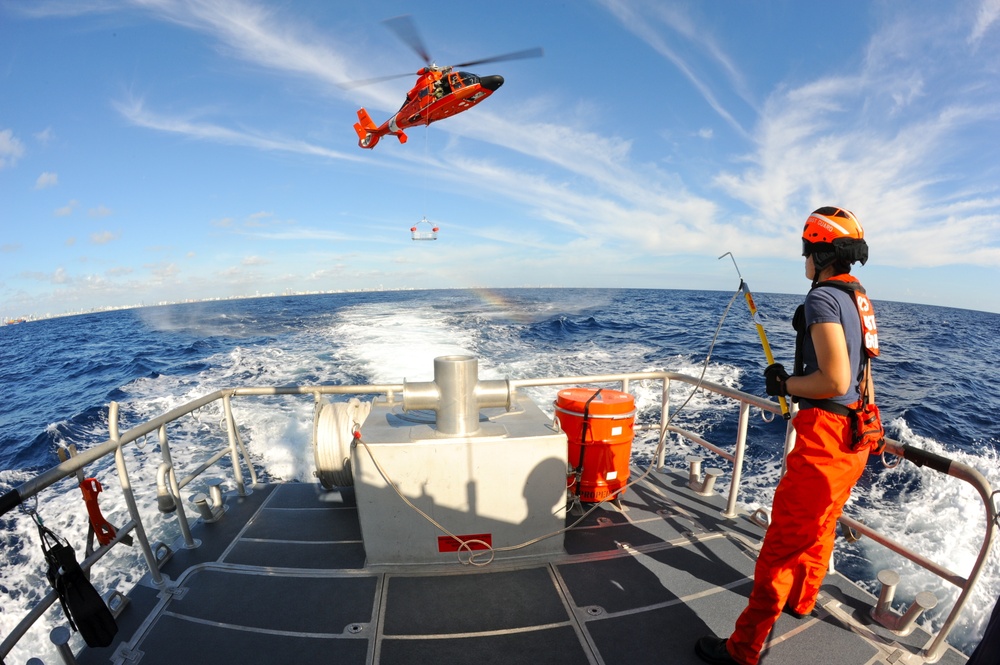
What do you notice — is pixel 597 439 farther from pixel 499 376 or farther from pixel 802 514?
pixel 499 376

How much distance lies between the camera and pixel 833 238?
2.01m

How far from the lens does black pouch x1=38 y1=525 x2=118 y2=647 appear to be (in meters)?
2.04

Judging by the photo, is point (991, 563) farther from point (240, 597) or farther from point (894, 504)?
point (240, 597)

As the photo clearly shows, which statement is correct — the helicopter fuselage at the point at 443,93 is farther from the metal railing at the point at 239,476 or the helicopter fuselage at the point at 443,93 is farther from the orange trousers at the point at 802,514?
the orange trousers at the point at 802,514

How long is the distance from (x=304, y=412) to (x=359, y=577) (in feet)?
24.3

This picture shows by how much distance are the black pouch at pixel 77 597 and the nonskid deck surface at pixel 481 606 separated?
0.74 ft

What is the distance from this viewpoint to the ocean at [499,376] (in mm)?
5270

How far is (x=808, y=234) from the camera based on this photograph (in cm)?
209

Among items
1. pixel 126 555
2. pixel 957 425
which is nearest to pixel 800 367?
pixel 126 555

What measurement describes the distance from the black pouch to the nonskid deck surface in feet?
0.74

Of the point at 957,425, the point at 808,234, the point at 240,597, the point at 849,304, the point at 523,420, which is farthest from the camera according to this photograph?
the point at 957,425

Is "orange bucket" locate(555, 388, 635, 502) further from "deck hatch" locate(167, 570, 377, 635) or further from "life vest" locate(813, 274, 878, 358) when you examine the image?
"deck hatch" locate(167, 570, 377, 635)

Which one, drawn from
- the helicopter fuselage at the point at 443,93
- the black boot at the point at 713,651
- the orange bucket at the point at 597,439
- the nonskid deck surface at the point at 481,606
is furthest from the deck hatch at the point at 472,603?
the helicopter fuselage at the point at 443,93

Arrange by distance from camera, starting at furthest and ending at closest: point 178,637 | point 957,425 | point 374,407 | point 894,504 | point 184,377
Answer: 1. point 184,377
2. point 957,425
3. point 894,504
4. point 374,407
5. point 178,637
